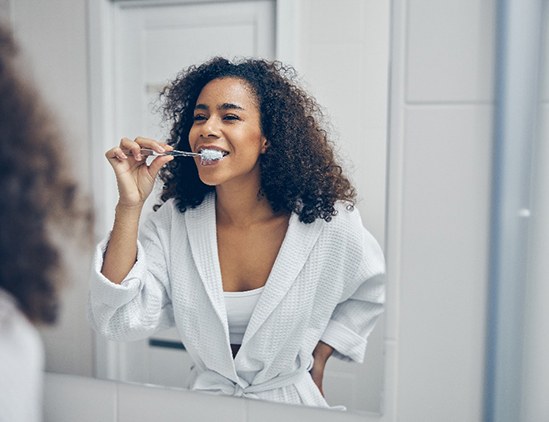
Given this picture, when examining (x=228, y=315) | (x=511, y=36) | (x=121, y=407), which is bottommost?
(x=121, y=407)

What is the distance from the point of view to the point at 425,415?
74cm

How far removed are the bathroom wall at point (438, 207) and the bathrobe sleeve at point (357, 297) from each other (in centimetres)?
2

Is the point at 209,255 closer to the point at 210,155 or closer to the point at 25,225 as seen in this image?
the point at 210,155

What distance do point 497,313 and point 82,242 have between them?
59 cm

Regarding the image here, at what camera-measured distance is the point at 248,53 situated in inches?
30.0

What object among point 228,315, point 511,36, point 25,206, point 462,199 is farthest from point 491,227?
point 25,206

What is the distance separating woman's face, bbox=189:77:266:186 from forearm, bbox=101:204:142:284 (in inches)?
5.3

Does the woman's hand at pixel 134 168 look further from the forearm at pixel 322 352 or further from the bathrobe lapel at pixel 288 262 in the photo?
the forearm at pixel 322 352

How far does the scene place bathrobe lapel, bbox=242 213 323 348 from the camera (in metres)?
0.76

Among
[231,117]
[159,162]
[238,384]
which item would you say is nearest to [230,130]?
[231,117]

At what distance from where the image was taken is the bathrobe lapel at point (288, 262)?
0.76 metres

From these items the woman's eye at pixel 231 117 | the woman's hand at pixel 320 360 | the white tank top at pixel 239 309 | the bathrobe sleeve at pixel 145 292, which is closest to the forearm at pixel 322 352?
the woman's hand at pixel 320 360

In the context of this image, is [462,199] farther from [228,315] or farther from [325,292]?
[228,315]

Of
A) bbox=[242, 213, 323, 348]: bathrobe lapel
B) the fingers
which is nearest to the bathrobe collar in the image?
bbox=[242, 213, 323, 348]: bathrobe lapel
